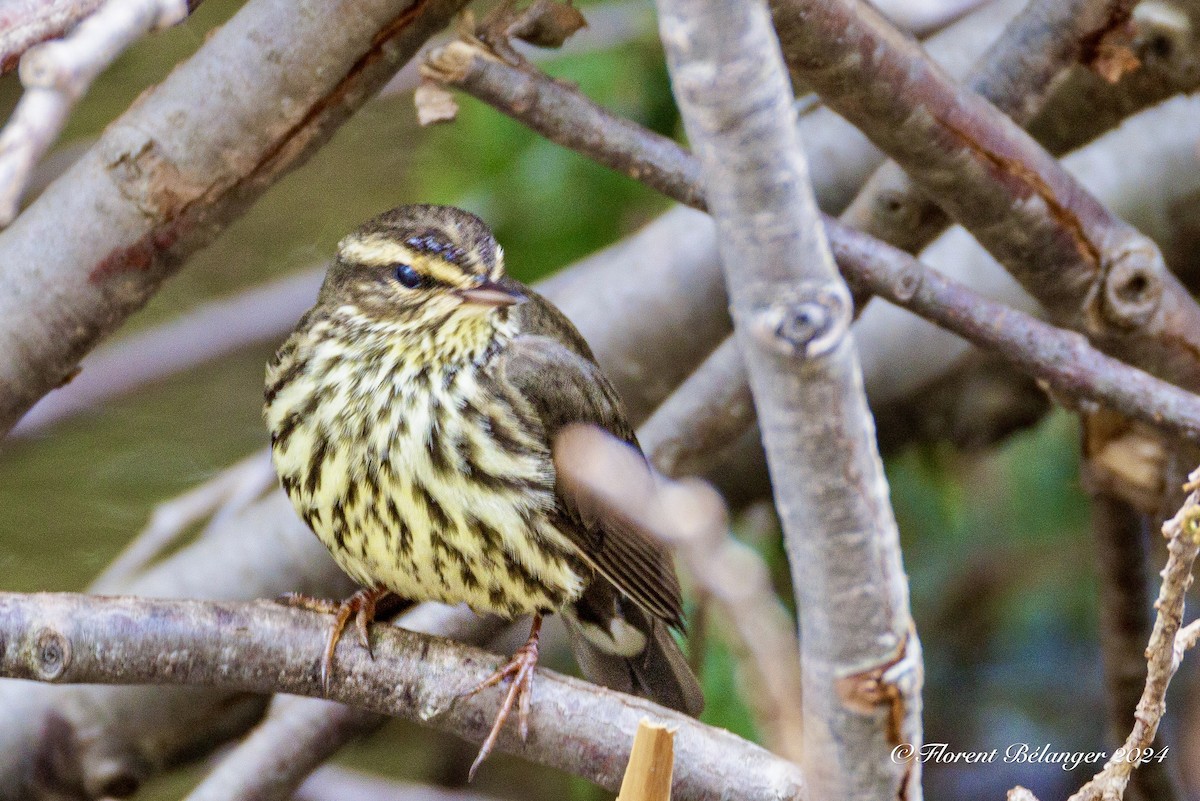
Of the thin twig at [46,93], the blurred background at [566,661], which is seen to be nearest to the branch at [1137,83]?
the blurred background at [566,661]

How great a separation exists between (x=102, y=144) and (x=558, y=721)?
4.11 feet

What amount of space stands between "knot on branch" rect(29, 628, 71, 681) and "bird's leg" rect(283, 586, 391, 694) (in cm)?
35

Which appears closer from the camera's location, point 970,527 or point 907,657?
point 907,657

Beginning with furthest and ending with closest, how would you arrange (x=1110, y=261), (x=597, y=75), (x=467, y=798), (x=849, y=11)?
(x=467, y=798) → (x=597, y=75) → (x=1110, y=261) → (x=849, y=11)

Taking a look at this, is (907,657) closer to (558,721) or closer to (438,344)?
(558,721)

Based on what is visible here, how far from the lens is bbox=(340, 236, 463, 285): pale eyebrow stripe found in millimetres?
2637

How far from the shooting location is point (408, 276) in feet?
8.83

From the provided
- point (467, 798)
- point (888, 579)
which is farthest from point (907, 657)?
point (467, 798)

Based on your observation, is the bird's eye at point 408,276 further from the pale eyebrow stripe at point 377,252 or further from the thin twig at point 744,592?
the thin twig at point 744,592

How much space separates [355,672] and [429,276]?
0.78 metres

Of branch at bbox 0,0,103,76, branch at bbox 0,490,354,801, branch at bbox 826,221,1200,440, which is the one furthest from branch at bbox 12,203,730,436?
branch at bbox 0,0,103,76

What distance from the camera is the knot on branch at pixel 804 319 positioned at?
115 centimetres

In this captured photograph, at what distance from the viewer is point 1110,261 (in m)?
2.92

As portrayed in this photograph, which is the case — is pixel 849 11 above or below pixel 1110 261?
above
